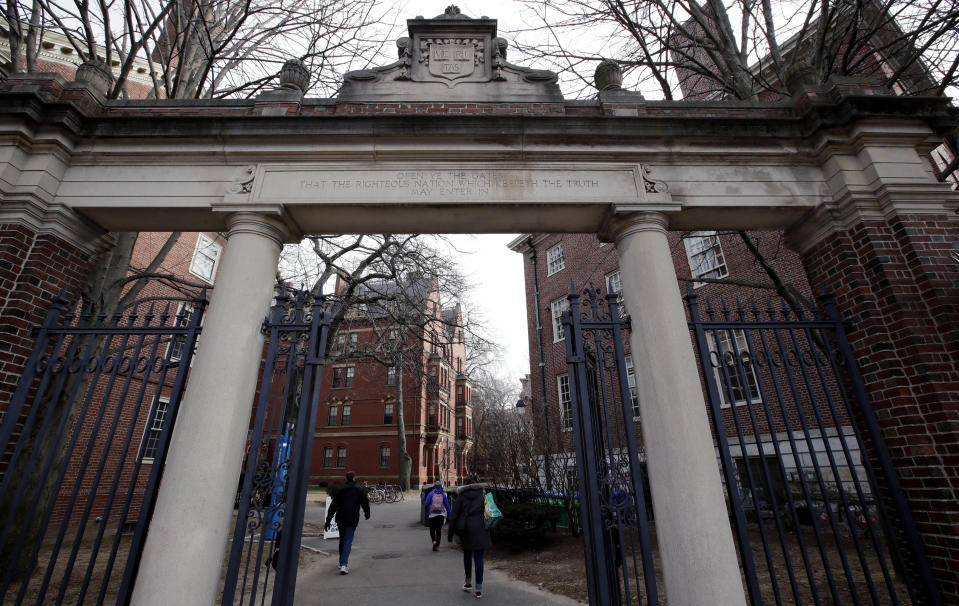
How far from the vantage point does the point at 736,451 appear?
13.9 metres

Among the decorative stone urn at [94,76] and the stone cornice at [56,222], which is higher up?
the decorative stone urn at [94,76]

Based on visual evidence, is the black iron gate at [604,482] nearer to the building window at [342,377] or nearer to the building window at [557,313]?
the building window at [557,313]

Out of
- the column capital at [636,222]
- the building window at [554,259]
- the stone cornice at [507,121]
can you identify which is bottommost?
the column capital at [636,222]

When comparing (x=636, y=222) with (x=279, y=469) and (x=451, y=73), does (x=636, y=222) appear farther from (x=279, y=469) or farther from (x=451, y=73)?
(x=279, y=469)

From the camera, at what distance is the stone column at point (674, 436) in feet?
12.0

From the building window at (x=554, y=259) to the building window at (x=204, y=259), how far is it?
14.7 metres

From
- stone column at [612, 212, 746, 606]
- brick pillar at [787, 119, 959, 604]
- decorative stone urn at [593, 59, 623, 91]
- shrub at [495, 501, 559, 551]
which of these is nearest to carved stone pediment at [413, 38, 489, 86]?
decorative stone urn at [593, 59, 623, 91]

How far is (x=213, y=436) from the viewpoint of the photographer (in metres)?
3.96

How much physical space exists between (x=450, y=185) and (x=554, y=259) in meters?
18.1

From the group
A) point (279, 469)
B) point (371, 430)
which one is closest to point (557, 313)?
point (279, 469)

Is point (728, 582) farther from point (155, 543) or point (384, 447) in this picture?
point (384, 447)

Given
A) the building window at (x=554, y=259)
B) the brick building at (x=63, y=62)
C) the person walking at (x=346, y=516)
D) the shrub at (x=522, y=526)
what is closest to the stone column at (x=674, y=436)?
the person walking at (x=346, y=516)

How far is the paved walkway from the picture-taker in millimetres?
6441

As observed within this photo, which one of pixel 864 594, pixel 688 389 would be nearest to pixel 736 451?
pixel 864 594
